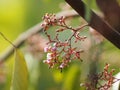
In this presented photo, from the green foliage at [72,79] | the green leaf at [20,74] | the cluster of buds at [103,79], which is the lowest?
the cluster of buds at [103,79]

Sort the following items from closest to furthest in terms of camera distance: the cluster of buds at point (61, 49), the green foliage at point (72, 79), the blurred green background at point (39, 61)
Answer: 1. the cluster of buds at point (61, 49)
2. the blurred green background at point (39, 61)
3. the green foliage at point (72, 79)

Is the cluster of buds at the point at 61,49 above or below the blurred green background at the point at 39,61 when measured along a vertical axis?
below

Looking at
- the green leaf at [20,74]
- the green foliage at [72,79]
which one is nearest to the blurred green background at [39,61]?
the green foliage at [72,79]

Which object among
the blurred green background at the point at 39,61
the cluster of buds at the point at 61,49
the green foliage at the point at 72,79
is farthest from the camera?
the green foliage at the point at 72,79

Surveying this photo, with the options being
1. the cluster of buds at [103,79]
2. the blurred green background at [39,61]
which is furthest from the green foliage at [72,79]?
the cluster of buds at [103,79]

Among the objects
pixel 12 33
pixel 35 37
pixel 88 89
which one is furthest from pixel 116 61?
pixel 12 33

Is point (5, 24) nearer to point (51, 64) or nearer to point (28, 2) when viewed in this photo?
point (28, 2)

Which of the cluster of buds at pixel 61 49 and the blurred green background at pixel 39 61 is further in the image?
the blurred green background at pixel 39 61

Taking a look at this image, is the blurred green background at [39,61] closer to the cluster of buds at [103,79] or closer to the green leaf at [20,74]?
the cluster of buds at [103,79]
